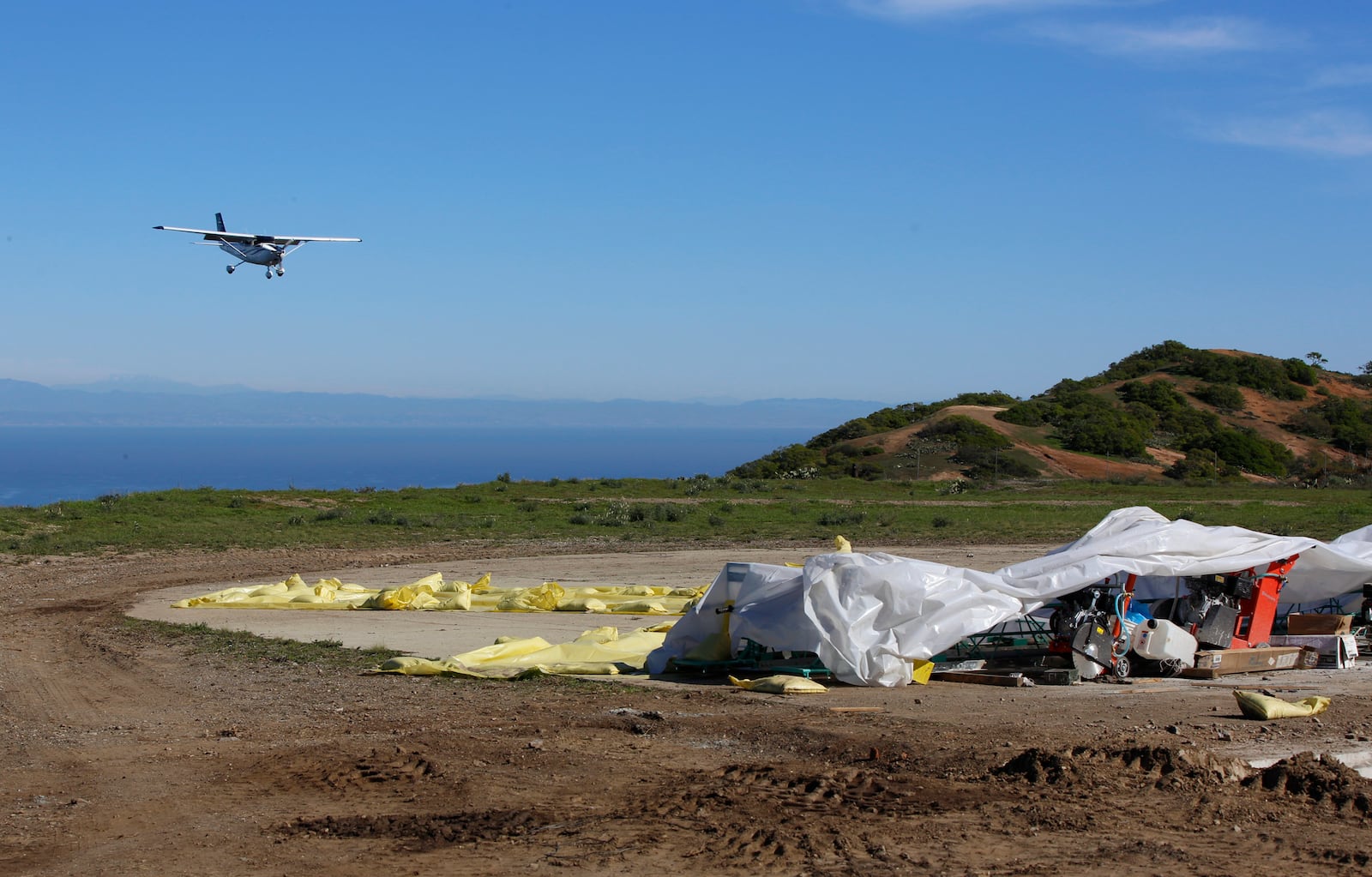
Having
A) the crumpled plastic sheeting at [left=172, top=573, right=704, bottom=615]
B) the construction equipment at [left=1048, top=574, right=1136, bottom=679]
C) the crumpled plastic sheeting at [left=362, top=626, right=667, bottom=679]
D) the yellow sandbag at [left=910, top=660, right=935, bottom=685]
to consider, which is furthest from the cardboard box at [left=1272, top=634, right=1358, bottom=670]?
the crumpled plastic sheeting at [left=172, top=573, right=704, bottom=615]

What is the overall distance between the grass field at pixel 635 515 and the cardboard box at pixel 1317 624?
49.6 ft

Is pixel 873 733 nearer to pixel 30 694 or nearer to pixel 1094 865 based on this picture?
pixel 1094 865

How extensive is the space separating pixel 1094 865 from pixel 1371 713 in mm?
5245

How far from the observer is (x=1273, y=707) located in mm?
9977

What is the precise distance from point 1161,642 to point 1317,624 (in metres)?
3.06

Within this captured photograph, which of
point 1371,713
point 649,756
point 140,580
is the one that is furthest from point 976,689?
point 140,580

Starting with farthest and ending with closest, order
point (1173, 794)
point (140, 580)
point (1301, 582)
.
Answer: point (140, 580) < point (1301, 582) < point (1173, 794)

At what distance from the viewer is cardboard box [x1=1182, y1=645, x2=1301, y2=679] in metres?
12.1

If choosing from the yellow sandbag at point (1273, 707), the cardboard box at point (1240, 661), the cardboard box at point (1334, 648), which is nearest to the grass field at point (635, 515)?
the cardboard box at point (1334, 648)

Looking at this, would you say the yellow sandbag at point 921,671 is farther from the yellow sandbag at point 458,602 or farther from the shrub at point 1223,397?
the shrub at point 1223,397

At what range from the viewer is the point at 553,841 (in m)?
7.01

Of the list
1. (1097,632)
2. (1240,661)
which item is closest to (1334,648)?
(1240,661)

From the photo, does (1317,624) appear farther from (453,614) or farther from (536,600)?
(453,614)

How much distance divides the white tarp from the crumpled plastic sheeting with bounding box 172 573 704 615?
6.05m
